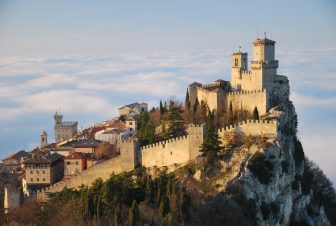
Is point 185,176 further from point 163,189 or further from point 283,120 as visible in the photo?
point 283,120

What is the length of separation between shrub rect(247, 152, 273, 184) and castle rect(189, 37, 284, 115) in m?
5.74

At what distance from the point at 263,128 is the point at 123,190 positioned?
462 inches

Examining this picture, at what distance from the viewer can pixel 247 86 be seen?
5531 cm

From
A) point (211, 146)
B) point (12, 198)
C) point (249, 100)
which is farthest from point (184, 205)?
point (12, 198)

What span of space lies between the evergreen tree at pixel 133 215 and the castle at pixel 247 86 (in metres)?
17.1

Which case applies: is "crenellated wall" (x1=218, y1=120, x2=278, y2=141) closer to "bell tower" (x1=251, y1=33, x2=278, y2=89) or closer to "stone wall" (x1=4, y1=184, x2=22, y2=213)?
"bell tower" (x1=251, y1=33, x2=278, y2=89)

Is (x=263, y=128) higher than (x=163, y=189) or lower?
higher

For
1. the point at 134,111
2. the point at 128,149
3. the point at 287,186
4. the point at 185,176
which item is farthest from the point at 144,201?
the point at 134,111

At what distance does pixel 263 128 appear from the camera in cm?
4803

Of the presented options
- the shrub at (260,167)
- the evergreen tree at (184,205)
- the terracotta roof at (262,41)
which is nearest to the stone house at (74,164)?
the shrub at (260,167)

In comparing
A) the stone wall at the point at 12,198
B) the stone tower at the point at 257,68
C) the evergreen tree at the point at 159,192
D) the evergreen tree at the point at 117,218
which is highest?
the stone tower at the point at 257,68

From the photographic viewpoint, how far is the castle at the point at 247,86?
5231 cm

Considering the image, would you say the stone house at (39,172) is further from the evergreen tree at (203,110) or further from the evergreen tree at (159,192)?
the evergreen tree at (159,192)

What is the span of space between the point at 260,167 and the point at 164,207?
9.83m
